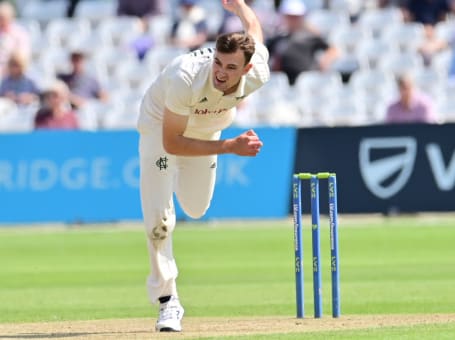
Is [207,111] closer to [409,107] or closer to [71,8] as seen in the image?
[409,107]

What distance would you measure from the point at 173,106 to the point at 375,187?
366 inches

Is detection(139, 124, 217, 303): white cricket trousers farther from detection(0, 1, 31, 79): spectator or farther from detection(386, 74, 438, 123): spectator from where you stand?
detection(0, 1, 31, 79): spectator

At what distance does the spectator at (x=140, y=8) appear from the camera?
21547 millimetres

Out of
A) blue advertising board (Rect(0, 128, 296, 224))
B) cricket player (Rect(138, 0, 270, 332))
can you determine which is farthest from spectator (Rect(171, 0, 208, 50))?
cricket player (Rect(138, 0, 270, 332))

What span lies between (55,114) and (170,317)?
9.82 metres

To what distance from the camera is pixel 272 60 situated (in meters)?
19.5

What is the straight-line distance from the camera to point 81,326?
8.16m

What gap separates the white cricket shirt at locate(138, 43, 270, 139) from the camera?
7.40 metres

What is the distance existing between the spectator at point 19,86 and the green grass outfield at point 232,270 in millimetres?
2471

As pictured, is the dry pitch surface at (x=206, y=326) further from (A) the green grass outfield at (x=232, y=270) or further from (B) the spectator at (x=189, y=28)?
(B) the spectator at (x=189, y=28)

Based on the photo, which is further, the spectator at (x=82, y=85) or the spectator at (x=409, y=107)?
the spectator at (x=82, y=85)

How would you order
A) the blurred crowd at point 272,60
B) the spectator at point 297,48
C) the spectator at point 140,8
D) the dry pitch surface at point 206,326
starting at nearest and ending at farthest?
the dry pitch surface at point 206,326, the blurred crowd at point 272,60, the spectator at point 297,48, the spectator at point 140,8

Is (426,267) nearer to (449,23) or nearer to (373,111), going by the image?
(373,111)

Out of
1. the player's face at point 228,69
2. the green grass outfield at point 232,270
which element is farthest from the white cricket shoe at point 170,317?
the player's face at point 228,69
